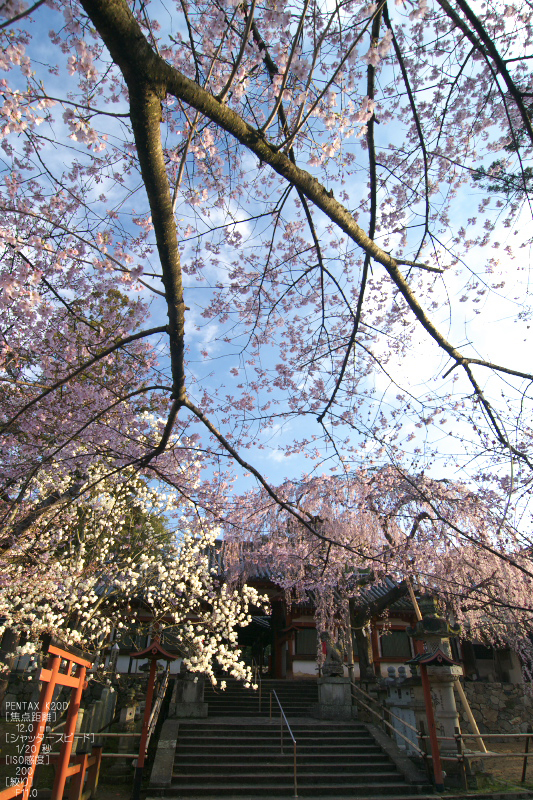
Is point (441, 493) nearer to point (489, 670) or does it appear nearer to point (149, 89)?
point (149, 89)

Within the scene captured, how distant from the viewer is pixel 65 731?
5660 millimetres

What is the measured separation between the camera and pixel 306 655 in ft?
55.6

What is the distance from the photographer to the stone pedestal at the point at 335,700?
37.5 feet

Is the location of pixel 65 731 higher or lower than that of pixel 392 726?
higher

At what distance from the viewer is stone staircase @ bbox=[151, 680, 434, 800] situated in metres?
7.78

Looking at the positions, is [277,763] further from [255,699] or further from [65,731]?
[65,731]

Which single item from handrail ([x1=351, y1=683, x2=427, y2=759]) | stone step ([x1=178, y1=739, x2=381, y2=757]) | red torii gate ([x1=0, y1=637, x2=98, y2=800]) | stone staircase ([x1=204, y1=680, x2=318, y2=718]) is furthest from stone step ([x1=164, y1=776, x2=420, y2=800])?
stone staircase ([x1=204, y1=680, x2=318, y2=718])

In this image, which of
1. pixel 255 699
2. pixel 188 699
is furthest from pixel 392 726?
pixel 255 699

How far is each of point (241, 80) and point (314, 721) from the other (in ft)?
44.5

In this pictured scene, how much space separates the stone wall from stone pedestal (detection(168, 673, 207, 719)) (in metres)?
10.6

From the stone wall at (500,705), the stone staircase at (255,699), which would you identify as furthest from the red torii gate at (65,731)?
the stone wall at (500,705)

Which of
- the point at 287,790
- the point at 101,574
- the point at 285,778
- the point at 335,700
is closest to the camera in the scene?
the point at 287,790

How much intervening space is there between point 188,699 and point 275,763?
9.23 ft

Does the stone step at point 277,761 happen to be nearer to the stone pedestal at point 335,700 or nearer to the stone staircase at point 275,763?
the stone staircase at point 275,763
